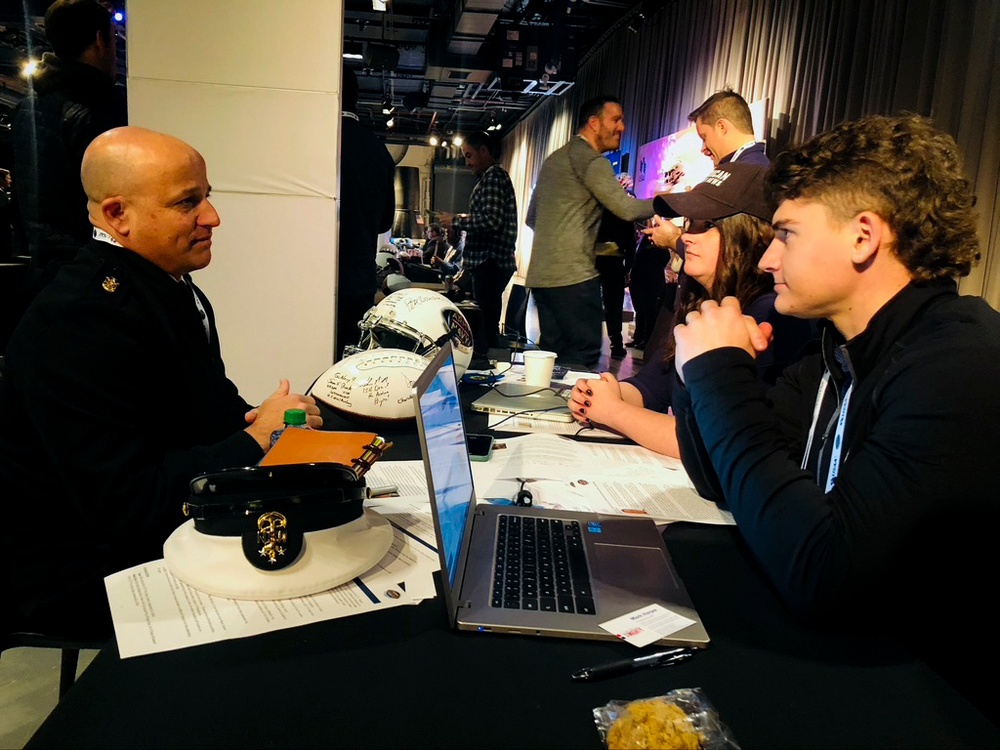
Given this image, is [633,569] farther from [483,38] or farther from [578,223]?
[483,38]

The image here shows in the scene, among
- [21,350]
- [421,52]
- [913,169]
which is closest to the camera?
[913,169]

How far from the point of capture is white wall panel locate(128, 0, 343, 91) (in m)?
3.00

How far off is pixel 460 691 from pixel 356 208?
125 inches

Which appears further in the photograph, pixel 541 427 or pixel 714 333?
pixel 541 427

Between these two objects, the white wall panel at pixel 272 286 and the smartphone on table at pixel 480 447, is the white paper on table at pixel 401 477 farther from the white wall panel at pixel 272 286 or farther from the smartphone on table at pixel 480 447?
the white wall panel at pixel 272 286

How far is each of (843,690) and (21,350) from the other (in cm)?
125

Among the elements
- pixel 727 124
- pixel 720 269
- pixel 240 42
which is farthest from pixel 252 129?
pixel 720 269

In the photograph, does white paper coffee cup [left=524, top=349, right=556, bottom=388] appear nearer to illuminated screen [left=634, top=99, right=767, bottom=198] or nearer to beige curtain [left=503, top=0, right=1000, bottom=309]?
beige curtain [left=503, top=0, right=1000, bottom=309]

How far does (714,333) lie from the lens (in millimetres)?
1115

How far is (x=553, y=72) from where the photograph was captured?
809 centimetres

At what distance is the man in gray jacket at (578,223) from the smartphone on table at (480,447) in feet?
7.28

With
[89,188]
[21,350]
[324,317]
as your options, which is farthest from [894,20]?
[21,350]

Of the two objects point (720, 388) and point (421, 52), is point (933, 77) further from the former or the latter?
point (421, 52)

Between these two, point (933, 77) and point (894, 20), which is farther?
point (894, 20)
